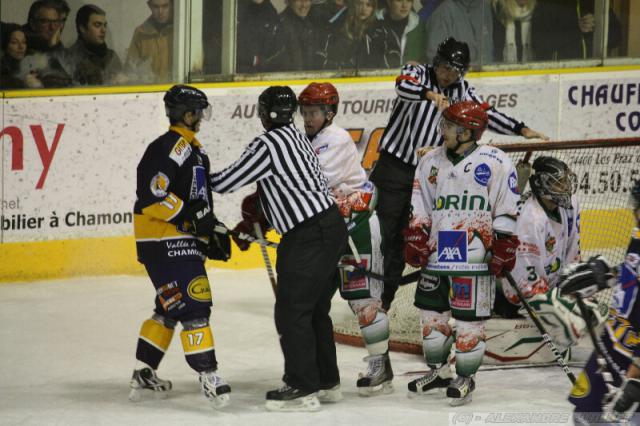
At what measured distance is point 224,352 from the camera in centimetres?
560

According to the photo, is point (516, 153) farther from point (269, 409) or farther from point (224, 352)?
point (269, 409)

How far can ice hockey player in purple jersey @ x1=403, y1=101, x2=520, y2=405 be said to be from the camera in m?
4.52

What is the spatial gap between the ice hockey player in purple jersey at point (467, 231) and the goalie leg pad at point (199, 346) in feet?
2.87

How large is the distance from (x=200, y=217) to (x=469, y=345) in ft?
3.86

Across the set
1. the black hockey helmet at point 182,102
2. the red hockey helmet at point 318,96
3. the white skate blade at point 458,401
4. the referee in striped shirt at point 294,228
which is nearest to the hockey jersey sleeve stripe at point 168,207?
the referee in striped shirt at point 294,228

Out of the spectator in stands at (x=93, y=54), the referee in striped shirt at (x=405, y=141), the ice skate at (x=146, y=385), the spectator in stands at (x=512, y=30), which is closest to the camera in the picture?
the ice skate at (x=146, y=385)

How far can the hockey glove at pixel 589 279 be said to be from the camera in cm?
346

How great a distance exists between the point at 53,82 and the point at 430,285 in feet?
11.6

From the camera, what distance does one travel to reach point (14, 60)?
720cm

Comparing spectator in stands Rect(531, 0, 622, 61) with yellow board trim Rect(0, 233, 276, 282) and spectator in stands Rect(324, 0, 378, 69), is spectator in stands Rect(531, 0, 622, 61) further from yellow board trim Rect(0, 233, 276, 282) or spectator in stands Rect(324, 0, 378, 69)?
yellow board trim Rect(0, 233, 276, 282)

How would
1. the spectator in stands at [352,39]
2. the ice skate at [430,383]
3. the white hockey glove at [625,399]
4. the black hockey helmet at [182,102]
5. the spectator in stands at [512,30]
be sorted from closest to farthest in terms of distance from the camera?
the white hockey glove at [625,399]
the black hockey helmet at [182,102]
the ice skate at [430,383]
the spectator in stands at [352,39]
the spectator in stands at [512,30]

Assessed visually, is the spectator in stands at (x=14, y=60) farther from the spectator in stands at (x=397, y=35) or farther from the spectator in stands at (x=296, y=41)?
the spectator in stands at (x=397, y=35)

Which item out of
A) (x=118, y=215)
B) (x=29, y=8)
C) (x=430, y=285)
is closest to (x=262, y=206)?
(x=430, y=285)

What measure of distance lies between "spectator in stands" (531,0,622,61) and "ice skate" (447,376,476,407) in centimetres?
385
